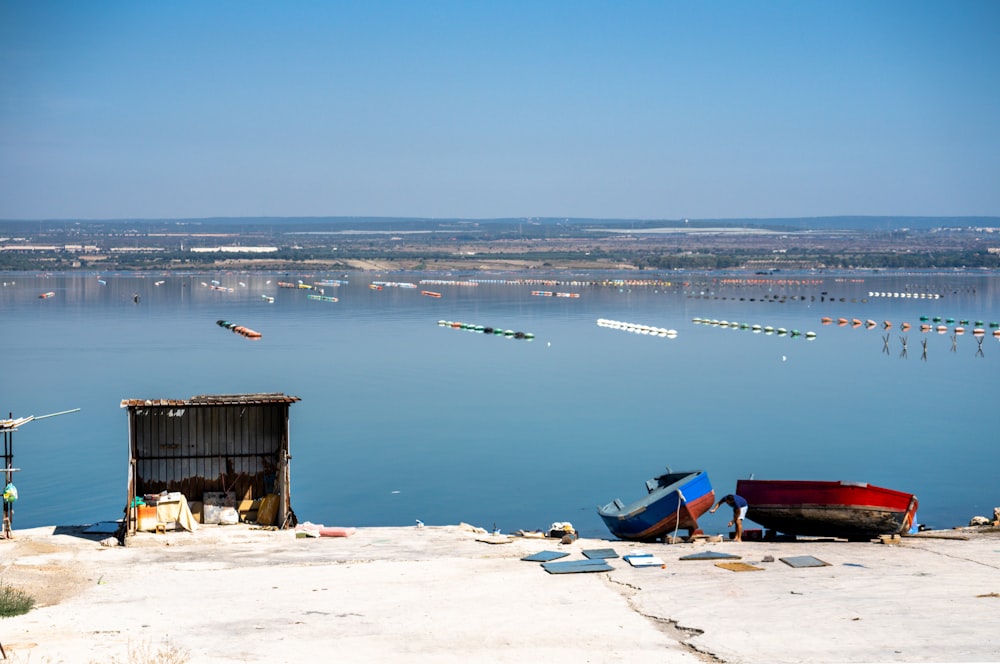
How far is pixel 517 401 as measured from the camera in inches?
2094

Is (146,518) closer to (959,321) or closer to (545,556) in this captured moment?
(545,556)

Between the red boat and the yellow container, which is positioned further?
the red boat

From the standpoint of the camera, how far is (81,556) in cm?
2111

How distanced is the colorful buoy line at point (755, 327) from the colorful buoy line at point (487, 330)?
1644 cm

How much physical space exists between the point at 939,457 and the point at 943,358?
3595cm

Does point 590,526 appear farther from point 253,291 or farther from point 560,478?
point 253,291

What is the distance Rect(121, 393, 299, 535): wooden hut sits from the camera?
78.0ft

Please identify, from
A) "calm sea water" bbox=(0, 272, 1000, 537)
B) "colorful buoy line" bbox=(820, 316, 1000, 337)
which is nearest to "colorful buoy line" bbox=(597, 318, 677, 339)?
"calm sea water" bbox=(0, 272, 1000, 537)

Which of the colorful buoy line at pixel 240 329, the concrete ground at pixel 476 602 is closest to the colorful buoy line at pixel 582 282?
the colorful buoy line at pixel 240 329

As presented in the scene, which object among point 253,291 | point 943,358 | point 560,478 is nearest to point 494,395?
point 560,478

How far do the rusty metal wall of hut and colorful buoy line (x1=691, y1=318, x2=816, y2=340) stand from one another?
218ft

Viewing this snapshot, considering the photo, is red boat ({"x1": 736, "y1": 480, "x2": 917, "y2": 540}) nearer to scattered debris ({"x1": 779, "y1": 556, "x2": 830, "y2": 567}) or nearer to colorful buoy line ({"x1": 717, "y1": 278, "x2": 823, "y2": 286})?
scattered debris ({"x1": 779, "y1": 556, "x2": 830, "y2": 567})

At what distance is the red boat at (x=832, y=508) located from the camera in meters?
24.1

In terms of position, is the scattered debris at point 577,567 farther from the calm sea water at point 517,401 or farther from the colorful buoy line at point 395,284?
the colorful buoy line at point 395,284
